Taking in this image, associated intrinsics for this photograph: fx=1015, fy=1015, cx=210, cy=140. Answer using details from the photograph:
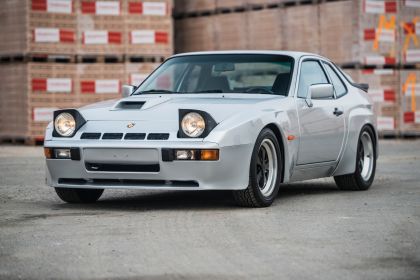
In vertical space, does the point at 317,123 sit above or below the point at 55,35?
below

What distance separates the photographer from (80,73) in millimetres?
18484

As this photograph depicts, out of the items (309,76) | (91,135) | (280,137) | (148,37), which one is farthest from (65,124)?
(148,37)

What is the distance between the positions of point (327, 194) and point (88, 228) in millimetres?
3524

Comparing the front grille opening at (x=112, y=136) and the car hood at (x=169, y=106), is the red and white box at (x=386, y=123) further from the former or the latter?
the front grille opening at (x=112, y=136)

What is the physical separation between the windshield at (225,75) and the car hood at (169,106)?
0.25 metres

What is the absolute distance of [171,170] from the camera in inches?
312

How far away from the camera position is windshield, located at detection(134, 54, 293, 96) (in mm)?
9266

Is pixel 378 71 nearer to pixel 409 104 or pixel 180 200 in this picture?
pixel 409 104

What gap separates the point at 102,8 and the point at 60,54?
1134mm

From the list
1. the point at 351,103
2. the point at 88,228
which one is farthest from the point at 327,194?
the point at 88,228

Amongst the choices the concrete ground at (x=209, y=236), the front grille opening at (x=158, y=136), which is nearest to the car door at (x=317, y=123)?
the concrete ground at (x=209, y=236)

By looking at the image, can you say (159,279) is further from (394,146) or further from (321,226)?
(394,146)

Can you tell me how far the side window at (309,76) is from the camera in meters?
9.56

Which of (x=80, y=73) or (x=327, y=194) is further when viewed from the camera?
(x=80, y=73)
